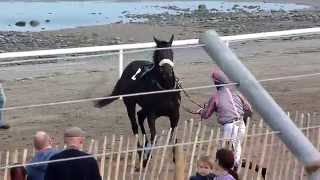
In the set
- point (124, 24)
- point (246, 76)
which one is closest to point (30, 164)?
point (246, 76)

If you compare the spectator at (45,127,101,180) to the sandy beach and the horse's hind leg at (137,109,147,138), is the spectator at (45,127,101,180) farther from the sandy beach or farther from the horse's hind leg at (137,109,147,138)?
the sandy beach

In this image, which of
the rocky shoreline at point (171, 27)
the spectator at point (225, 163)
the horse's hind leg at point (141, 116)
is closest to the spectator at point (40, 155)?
the spectator at point (225, 163)

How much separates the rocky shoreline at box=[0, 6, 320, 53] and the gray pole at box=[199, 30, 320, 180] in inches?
948

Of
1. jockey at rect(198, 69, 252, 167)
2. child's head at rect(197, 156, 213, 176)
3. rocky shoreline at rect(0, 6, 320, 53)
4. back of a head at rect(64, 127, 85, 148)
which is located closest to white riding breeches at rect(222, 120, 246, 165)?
jockey at rect(198, 69, 252, 167)

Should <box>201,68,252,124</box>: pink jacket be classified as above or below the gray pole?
above

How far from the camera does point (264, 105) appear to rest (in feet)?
12.5

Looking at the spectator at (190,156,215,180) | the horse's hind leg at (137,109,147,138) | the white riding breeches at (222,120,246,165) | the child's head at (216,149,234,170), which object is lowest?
the spectator at (190,156,215,180)

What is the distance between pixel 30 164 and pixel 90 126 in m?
6.59

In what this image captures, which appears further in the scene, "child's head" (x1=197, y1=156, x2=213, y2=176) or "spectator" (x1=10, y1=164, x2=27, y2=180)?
"spectator" (x1=10, y1=164, x2=27, y2=180)

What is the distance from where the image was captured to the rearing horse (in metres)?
9.68

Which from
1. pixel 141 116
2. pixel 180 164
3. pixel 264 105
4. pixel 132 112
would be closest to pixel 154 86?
pixel 141 116

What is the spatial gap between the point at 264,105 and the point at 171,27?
106 feet

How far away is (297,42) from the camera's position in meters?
22.9

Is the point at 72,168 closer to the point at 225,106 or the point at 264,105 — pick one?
the point at 264,105
